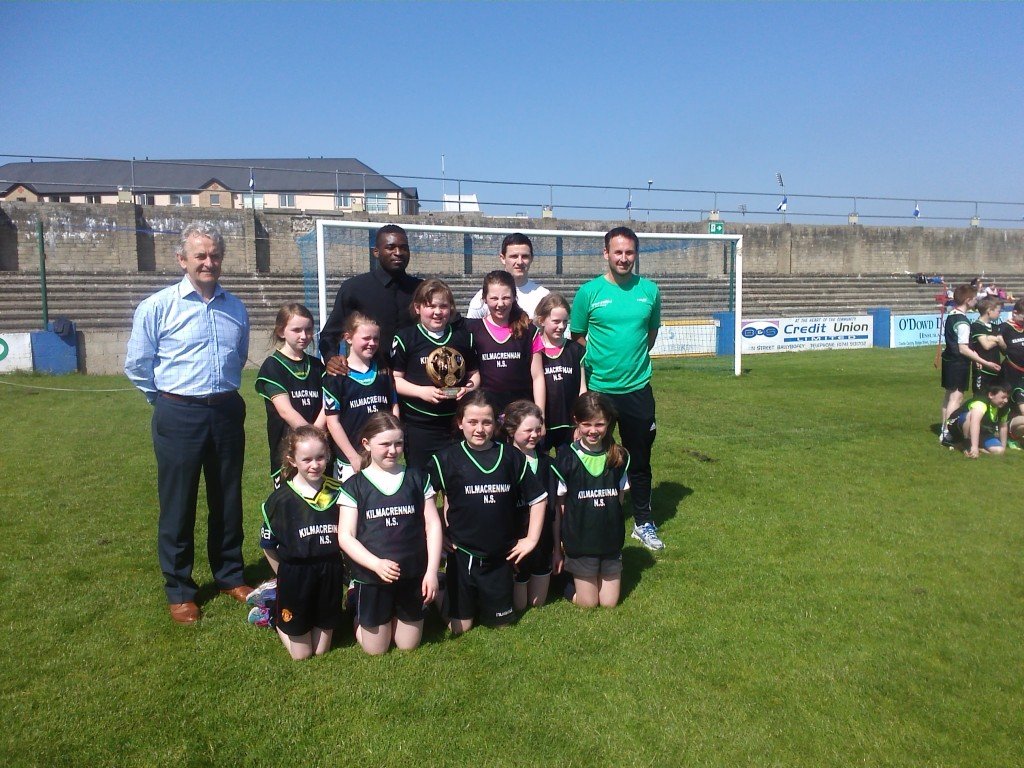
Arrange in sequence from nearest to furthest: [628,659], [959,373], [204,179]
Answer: [628,659] → [959,373] → [204,179]

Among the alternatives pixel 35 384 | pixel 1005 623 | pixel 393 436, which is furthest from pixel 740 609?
pixel 35 384

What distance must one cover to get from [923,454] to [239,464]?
6.57 metres

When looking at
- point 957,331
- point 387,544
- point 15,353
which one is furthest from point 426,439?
point 15,353

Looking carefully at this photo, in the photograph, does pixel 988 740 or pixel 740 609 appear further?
pixel 740 609

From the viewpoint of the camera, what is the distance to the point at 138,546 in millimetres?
5082

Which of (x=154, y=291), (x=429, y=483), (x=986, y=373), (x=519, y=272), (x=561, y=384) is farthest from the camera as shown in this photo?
(x=154, y=291)

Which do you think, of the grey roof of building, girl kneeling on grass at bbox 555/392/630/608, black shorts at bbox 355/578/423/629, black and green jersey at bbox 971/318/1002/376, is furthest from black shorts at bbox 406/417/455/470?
the grey roof of building

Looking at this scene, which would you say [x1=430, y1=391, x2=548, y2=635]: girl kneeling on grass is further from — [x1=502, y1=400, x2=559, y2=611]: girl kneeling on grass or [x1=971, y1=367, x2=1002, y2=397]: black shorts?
[x1=971, y1=367, x2=1002, y2=397]: black shorts

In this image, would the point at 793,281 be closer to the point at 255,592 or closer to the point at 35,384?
the point at 35,384

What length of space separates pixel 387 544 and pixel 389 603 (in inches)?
10.6

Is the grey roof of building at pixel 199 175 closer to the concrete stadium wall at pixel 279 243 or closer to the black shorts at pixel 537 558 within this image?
the concrete stadium wall at pixel 279 243

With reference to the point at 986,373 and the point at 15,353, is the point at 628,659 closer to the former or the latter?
the point at 986,373

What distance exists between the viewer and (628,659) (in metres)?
3.45

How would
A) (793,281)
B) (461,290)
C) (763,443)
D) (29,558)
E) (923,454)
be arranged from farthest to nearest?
(793,281) → (461,290) → (763,443) → (923,454) → (29,558)
